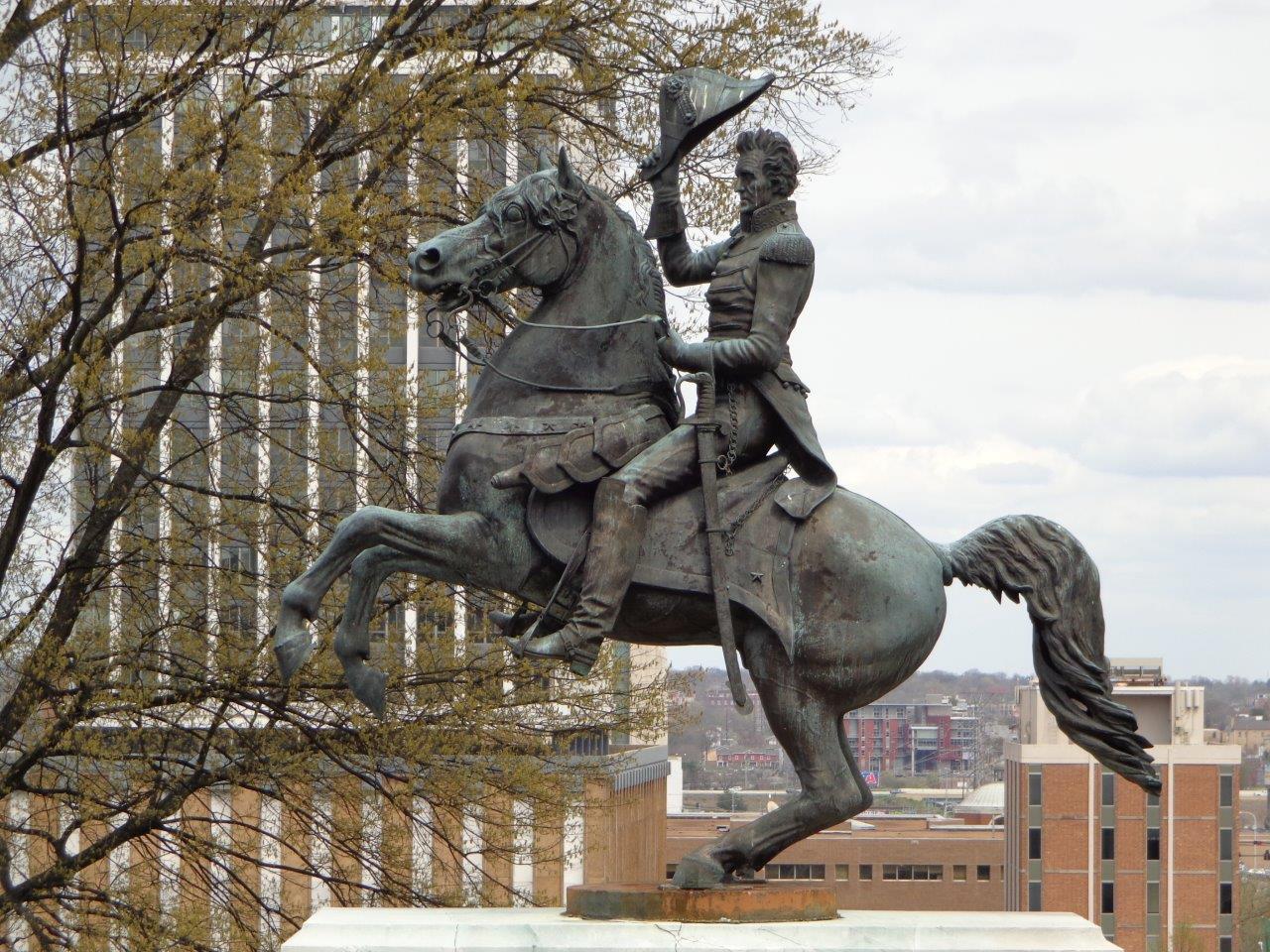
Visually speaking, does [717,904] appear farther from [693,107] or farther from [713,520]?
[693,107]

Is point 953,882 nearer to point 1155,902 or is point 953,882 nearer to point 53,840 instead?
point 1155,902

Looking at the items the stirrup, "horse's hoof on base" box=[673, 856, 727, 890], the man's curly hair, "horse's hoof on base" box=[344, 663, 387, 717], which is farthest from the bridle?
"horse's hoof on base" box=[673, 856, 727, 890]

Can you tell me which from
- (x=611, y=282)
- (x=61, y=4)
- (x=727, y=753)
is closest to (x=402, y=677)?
(x=61, y=4)

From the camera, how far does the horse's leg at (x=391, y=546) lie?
27.8 feet

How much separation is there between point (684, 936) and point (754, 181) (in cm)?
288

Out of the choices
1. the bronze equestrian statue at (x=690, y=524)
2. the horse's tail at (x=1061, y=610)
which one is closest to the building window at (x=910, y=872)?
the horse's tail at (x=1061, y=610)

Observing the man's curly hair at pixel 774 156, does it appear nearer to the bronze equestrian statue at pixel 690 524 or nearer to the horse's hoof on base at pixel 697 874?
the bronze equestrian statue at pixel 690 524

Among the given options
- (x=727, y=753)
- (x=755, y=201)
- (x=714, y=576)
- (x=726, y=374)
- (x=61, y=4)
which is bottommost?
Result: (x=727, y=753)

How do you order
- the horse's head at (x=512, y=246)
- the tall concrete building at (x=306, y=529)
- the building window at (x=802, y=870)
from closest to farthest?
the horse's head at (x=512, y=246)
the tall concrete building at (x=306, y=529)
the building window at (x=802, y=870)

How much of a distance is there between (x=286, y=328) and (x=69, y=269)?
1494mm

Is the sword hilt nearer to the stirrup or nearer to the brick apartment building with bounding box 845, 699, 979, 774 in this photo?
the stirrup

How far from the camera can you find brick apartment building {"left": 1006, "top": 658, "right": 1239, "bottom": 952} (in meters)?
72.6

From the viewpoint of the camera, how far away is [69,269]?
50.0 ft

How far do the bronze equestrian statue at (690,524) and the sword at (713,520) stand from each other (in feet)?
0.05
